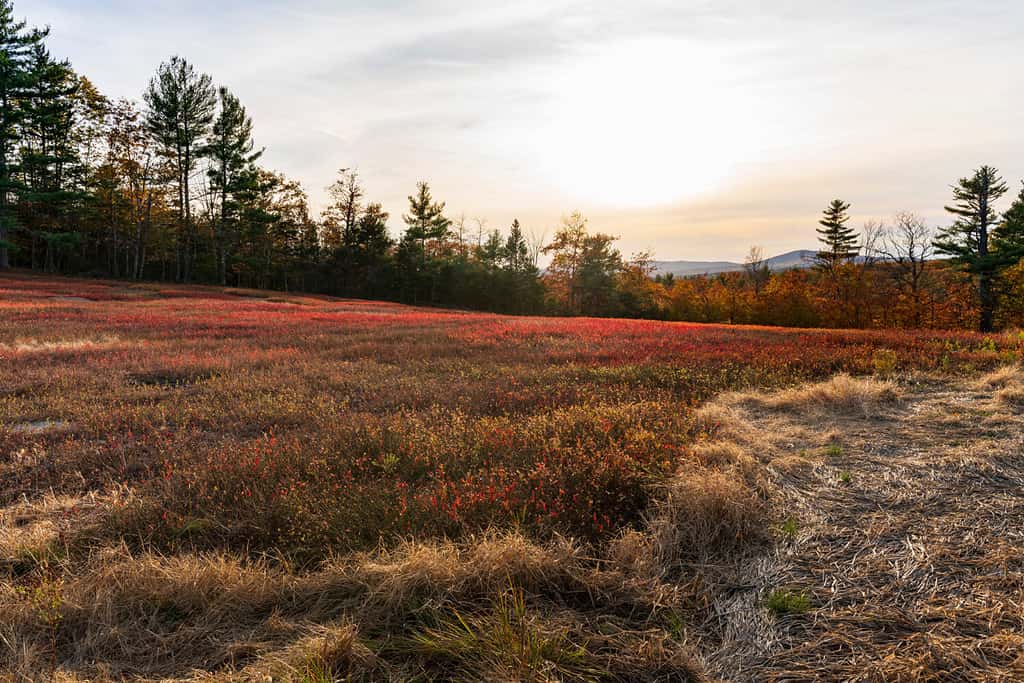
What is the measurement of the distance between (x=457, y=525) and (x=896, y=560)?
9.78 feet

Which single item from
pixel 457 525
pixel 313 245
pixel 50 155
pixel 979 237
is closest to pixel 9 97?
pixel 50 155

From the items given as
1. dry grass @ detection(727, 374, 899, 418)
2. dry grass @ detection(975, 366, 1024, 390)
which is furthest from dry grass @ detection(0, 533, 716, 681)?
dry grass @ detection(975, 366, 1024, 390)

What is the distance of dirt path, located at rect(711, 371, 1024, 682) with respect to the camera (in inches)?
90.6

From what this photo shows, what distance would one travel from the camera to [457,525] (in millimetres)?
3504

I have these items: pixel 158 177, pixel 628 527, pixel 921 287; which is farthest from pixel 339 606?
pixel 921 287

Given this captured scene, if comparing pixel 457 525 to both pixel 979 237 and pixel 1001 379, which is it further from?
pixel 979 237

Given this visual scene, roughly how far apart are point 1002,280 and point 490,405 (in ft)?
178

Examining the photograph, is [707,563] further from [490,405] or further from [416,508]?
[490,405]

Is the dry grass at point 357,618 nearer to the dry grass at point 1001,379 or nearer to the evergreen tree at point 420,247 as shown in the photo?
the dry grass at point 1001,379

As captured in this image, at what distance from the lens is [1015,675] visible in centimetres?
213

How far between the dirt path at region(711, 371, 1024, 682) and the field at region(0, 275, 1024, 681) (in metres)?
0.02

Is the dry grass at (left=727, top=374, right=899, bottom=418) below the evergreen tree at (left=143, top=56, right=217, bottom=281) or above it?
below

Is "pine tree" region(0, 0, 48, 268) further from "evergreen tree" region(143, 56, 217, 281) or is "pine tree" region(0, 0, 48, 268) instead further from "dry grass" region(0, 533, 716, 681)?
"dry grass" region(0, 533, 716, 681)

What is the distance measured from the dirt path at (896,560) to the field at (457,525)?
0.02m
